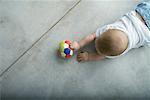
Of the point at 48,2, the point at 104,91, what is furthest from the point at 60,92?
the point at 48,2

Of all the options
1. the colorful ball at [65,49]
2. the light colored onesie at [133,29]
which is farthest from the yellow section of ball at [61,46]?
the light colored onesie at [133,29]

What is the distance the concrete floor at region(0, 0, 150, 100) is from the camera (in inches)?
47.6

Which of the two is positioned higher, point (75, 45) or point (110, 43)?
point (75, 45)

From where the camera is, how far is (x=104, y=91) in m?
1.21

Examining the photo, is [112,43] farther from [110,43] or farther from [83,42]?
[83,42]

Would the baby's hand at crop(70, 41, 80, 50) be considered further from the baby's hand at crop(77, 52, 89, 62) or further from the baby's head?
the baby's head

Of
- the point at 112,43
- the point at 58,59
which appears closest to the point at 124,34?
the point at 112,43

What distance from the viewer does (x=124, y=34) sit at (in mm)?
1104

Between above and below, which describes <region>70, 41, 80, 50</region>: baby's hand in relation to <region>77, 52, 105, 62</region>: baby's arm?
above

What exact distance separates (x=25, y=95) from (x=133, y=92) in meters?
0.51

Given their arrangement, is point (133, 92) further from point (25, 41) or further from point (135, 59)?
point (25, 41)

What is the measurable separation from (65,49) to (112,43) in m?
0.24

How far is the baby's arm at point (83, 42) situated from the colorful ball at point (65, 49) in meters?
0.03

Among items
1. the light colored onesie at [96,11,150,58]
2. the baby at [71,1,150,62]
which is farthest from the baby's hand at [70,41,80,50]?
the light colored onesie at [96,11,150,58]
